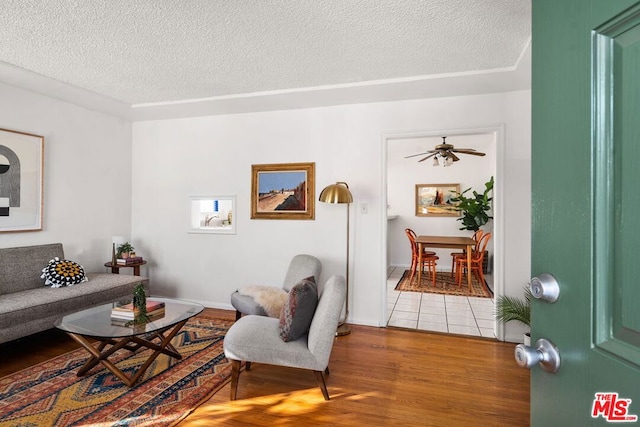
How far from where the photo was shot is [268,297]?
3305 mm

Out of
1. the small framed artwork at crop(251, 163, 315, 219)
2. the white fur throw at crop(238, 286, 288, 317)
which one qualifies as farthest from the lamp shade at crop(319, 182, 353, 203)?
the white fur throw at crop(238, 286, 288, 317)

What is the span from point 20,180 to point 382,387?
4053 mm

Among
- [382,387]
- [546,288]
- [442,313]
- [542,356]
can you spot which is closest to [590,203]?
[546,288]

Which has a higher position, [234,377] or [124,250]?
[124,250]

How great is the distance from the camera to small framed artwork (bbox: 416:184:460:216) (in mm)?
7746

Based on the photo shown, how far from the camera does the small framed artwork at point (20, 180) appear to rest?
11.4 ft

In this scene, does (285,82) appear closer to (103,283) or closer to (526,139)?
(526,139)

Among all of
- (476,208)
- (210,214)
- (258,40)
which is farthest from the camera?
(476,208)

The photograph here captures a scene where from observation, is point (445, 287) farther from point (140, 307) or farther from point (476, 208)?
point (140, 307)

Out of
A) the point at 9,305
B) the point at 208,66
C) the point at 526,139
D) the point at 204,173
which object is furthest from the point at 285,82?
the point at 9,305

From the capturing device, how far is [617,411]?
0.59 metres

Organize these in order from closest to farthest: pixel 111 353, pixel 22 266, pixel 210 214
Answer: pixel 111 353, pixel 22 266, pixel 210 214
